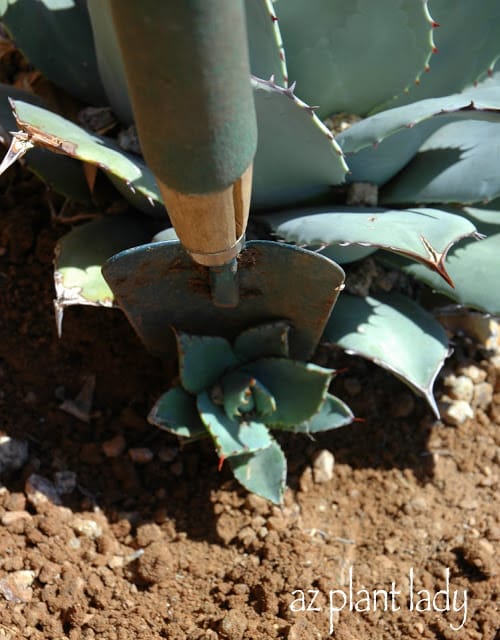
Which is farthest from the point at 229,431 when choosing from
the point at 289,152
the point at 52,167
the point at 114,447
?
the point at 52,167

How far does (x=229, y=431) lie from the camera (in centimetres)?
140

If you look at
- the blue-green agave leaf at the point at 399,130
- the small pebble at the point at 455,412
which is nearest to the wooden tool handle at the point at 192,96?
the blue-green agave leaf at the point at 399,130

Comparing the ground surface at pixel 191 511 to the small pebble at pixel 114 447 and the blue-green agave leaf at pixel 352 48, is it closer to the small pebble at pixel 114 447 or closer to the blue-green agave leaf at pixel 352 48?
the small pebble at pixel 114 447

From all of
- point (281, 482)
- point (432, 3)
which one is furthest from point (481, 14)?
point (281, 482)

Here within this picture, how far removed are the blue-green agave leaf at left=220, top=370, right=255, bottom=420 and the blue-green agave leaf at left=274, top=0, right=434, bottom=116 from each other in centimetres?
57

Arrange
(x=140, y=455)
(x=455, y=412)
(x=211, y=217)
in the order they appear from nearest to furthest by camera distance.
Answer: (x=211, y=217), (x=140, y=455), (x=455, y=412)

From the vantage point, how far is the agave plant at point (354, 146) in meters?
1.29

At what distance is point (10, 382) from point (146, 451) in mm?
319

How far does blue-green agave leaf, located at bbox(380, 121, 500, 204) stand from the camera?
1441mm

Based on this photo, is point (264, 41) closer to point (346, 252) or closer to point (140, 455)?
point (346, 252)

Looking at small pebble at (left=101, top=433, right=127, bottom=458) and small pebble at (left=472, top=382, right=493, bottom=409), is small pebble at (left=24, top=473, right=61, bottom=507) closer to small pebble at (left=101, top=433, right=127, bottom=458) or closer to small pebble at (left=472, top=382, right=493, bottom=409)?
small pebble at (left=101, top=433, right=127, bottom=458)

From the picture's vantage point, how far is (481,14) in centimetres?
147

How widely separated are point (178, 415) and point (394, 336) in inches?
17.5

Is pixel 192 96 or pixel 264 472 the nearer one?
pixel 192 96
